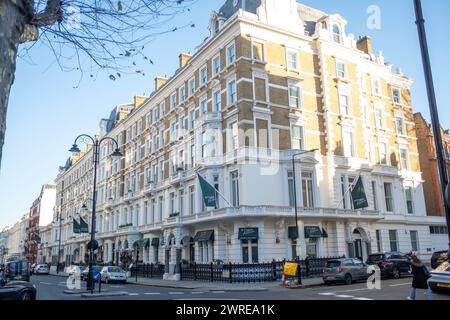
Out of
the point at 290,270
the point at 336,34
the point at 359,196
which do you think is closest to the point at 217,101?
the point at 336,34

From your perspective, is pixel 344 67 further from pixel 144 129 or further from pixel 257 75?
pixel 144 129

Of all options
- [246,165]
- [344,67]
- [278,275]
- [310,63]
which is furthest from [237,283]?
Answer: [344,67]

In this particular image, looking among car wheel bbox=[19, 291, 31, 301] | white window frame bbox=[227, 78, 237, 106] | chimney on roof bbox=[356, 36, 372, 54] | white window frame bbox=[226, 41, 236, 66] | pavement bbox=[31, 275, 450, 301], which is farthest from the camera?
chimney on roof bbox=[356, 36, 372, 54]

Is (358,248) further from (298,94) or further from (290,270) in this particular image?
(290,270)

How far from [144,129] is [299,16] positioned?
2198 centimetres

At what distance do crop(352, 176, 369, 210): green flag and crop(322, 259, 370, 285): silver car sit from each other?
6.45 m

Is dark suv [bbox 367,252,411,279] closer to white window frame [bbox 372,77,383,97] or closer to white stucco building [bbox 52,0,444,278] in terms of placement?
white stucco building [bbox 52,0,444,278]

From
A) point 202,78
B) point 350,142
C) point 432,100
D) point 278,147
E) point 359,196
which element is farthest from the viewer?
point 202,78

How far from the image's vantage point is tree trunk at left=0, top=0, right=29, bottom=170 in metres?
4.63

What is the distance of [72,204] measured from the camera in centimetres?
7644

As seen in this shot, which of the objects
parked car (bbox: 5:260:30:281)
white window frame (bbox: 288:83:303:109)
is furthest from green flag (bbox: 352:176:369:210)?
parked car (bbox: 5:260:30:281)

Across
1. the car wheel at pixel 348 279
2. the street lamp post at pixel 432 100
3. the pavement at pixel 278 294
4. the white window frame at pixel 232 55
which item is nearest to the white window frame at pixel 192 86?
the white window frame at pixel 232 55

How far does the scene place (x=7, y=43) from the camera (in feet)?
15.5

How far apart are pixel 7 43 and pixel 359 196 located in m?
28.3
